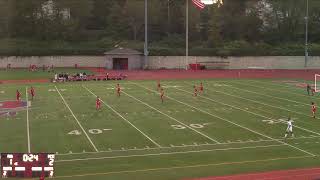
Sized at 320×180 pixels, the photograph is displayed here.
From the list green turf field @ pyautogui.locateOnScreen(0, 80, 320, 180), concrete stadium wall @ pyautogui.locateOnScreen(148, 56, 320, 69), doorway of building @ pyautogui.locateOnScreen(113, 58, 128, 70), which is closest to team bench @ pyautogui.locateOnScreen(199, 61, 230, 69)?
concrete stadium wall @ pyautogui.locateOnScreen(148, 56, 320, 69)

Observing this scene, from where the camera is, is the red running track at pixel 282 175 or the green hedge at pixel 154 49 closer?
the red running track at pixel 282 175

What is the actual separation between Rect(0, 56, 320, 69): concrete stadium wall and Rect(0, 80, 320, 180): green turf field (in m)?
33.7

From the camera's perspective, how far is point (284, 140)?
938 inches

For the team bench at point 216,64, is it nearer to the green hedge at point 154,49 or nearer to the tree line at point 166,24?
the green hedge at point 154,49

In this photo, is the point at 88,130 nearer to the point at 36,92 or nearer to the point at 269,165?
the point at 269,165

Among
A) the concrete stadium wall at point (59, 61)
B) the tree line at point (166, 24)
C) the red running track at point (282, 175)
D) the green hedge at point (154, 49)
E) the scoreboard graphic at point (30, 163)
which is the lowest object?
the red running track at point (282, 175)

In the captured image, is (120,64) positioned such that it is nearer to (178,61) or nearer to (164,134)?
(178,61)

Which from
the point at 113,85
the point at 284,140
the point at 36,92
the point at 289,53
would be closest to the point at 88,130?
the point at 284,140

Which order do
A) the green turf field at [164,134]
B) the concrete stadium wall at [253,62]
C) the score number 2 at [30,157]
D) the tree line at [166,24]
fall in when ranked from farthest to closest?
the tree line at [166,24] → the concrete stadium wall at [253,62] → the green turf field at [164,134] → the score number 2 at [30,157]

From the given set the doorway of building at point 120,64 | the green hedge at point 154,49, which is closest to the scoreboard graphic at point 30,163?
the doorway of building at point 120,64

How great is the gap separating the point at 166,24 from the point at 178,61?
18756mm

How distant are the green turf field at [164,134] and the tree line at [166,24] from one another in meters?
43.8

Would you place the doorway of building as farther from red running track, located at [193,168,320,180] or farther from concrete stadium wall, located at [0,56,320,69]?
red running track, located at [193,168,320,180]

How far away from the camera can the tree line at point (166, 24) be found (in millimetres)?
84188
